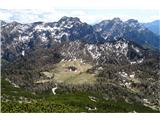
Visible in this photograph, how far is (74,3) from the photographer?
19.0 m

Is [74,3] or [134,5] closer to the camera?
[134,5]
